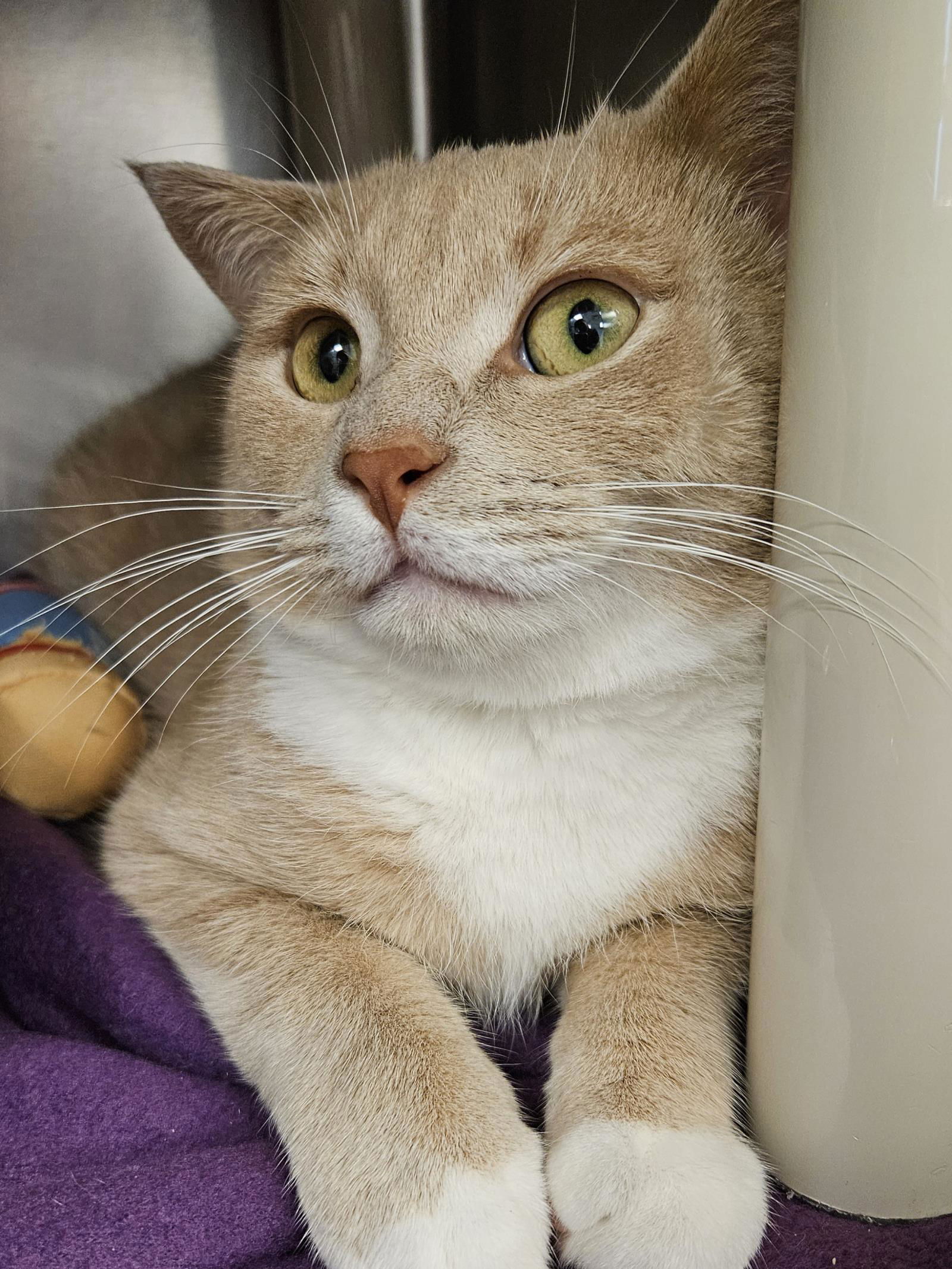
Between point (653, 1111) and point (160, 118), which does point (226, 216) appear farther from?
point (653, 1111)

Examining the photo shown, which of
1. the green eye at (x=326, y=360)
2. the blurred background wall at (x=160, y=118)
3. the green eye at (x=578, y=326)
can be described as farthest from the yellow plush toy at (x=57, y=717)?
the green eye at (x=578, y=326)

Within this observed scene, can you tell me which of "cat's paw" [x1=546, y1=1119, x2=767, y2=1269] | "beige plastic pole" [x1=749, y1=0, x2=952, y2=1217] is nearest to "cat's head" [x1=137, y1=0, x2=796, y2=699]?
"beige plastic pole" [x1=749, y1=0, x2=952, y2=1217]

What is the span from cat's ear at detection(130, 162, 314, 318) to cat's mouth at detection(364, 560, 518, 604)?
63 cm

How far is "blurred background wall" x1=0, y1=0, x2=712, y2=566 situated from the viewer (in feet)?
5.49

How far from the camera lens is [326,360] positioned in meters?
1.18

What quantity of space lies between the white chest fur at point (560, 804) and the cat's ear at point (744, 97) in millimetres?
543

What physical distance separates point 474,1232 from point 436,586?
54 centimetres

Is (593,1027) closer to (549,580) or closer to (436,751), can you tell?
(436,751)

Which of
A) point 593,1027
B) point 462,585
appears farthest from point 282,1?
point 593,1027

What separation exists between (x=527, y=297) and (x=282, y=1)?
3.47 ft

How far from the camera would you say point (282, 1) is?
169 centimetres

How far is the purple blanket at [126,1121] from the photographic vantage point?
2.72ft

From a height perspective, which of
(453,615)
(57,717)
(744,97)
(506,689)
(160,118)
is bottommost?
(57,717)

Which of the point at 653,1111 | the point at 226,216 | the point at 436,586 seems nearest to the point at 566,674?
the point at 436,586
